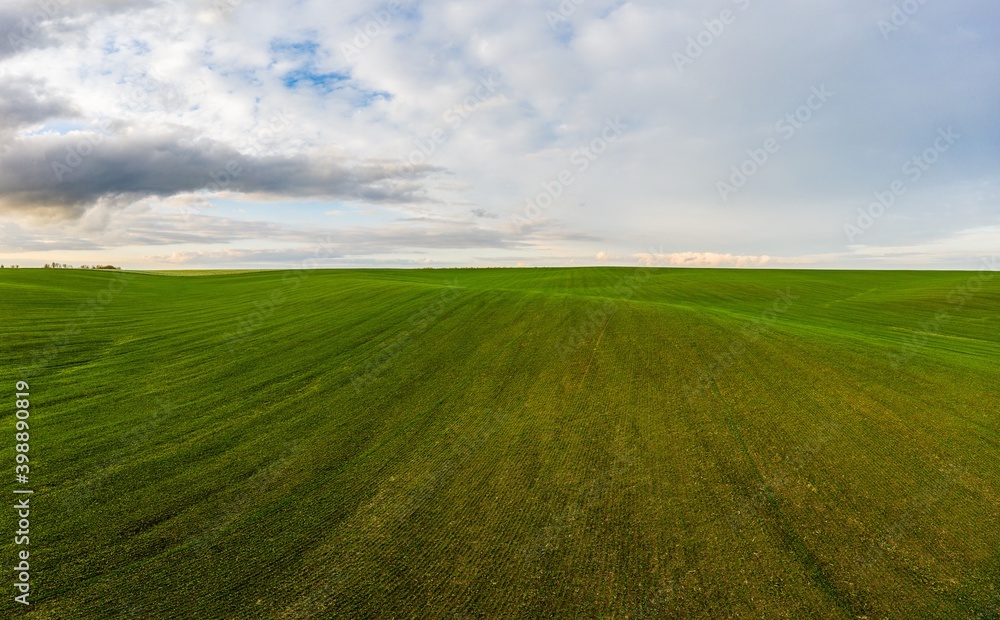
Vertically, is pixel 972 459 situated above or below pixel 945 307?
below

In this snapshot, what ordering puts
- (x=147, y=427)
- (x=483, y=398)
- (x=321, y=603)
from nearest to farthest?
(x=321, y=603)
(x=147, y=427)
(x=483, y=398)

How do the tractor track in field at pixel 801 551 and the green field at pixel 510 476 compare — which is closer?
the tractor track in field at pixel 801 551

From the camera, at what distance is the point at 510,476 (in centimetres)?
1088

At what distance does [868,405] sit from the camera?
14.4m

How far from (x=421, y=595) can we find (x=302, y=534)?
3047mm

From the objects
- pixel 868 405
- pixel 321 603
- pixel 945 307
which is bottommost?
pixel 321 603

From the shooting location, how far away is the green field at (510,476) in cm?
747

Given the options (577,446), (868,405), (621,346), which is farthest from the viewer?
(621,346)

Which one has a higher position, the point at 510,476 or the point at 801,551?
the point at 510,476

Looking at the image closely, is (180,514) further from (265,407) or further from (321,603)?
(265,407)

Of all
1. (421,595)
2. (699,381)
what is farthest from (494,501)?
(699,381)

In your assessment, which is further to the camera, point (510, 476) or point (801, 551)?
point (510, 476)

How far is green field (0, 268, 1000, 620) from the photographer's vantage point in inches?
294

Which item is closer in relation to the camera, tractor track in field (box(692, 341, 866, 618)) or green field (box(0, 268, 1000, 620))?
tractor track in field (box(692, 341, 866, 618))
